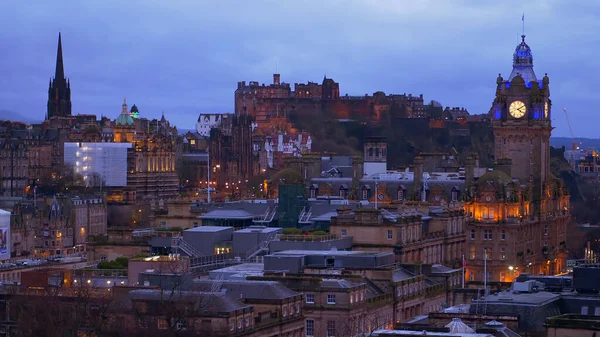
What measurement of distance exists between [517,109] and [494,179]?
13137 millimetres

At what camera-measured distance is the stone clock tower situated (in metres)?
153

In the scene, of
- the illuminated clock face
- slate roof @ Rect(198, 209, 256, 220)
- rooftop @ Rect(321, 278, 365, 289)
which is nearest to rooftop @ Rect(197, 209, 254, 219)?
slate roof @ Rect(198, 209, 256, 220)

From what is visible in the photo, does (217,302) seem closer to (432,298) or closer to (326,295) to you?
(326,295)

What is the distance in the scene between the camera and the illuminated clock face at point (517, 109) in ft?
502

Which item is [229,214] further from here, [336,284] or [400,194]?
[336,284]

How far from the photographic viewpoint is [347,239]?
106125mm

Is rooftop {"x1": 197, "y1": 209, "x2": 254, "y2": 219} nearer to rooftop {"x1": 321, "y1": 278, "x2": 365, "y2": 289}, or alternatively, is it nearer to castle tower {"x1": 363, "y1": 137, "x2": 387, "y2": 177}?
rooftop {"x1": 321, "y1": 278, "x2": 365, "y2": 289}

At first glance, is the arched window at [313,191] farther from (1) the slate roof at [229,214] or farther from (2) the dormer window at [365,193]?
(1) the slate roof at [229,214]

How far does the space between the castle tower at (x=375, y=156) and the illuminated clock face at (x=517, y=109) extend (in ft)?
49.8

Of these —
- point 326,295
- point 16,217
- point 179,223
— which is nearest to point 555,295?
point 326,295

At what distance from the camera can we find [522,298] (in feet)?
254

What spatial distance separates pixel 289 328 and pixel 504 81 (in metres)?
79.9

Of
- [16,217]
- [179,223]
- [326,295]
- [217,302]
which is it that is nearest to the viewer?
[217,302]

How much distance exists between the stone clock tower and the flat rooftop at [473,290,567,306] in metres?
73.4
